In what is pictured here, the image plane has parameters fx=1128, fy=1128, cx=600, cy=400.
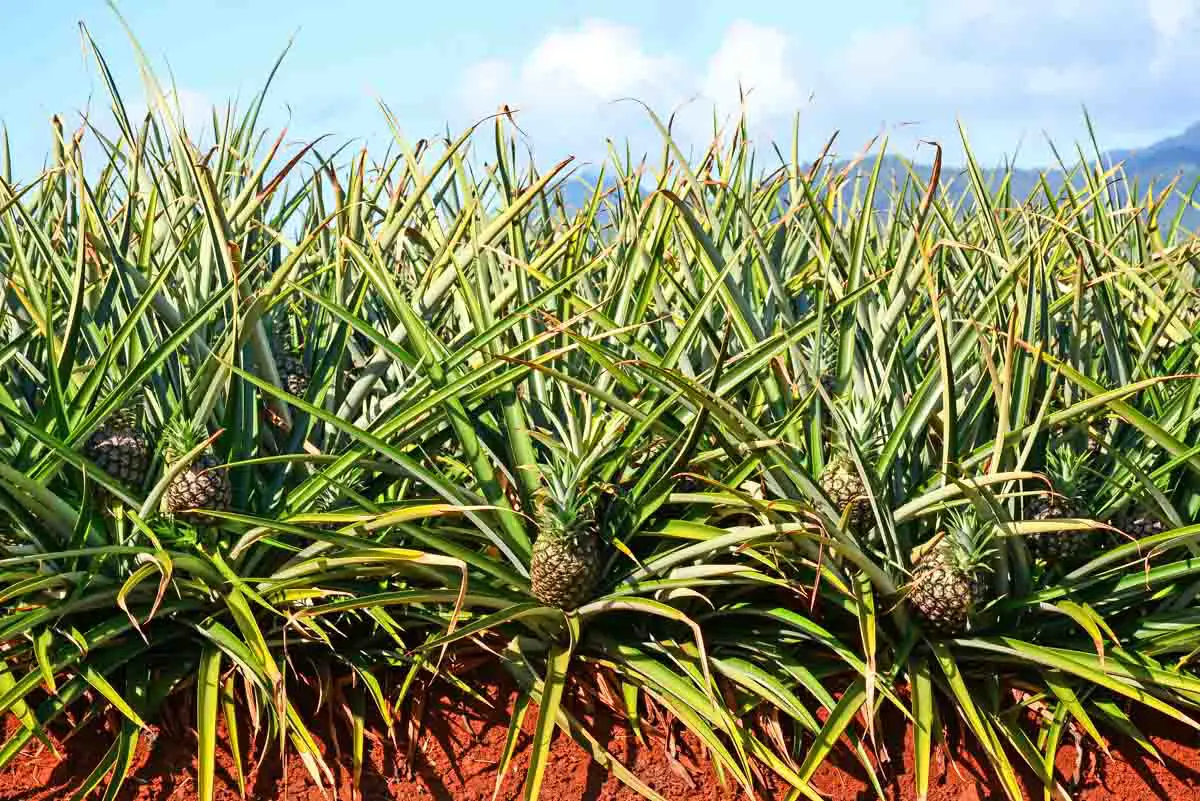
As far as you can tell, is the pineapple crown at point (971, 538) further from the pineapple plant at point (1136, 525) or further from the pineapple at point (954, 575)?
the pineapple plant at point (1136, 525)

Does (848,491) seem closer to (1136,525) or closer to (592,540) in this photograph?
(592,540)

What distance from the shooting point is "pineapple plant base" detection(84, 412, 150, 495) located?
180cm

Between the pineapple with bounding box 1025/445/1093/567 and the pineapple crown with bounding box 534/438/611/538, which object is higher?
the pineapple crown with bounding box 534/438/611/538

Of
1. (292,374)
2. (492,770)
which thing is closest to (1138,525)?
(492,770)

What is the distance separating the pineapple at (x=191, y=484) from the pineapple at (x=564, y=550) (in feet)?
1.64

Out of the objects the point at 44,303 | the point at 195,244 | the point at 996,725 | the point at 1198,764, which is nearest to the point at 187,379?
the point at 44,303

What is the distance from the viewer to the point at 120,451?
181 cm

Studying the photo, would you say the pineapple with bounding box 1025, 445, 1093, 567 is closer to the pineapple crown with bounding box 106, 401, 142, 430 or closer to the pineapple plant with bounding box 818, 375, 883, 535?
the pineapple plant with bounding box 818, 375, 883, 535

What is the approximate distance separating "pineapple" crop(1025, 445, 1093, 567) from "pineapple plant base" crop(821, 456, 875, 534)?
286mm

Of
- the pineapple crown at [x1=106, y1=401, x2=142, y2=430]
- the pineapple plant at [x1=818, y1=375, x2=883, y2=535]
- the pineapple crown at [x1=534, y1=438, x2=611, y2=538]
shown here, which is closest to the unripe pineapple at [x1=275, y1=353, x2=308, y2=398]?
the pineapple crown at [x1=106, y1=401, x2=142, y2=430]

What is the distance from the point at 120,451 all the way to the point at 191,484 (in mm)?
169

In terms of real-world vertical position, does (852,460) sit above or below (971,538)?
above

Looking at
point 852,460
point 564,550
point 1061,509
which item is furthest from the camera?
point 1061,509

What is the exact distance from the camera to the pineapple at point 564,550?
65.1 inches
